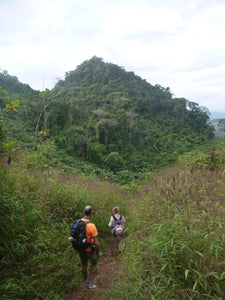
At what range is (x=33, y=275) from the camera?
7.35 ft

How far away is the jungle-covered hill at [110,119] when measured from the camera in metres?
20.1

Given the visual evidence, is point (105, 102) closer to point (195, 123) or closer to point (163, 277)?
point (195, 123)

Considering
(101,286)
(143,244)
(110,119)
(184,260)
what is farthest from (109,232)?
(110,119)

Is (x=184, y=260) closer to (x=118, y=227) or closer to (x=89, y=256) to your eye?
(x=89, y=256)

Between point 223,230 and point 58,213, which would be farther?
point 58,213

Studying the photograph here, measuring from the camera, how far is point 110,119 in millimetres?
23359

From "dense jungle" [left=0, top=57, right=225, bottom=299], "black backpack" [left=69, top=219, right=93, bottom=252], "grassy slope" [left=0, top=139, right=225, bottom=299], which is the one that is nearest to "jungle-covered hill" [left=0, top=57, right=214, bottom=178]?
"dense jungle" [left=0, top=57, right=225, bottom=299]

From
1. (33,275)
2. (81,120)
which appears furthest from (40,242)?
(81,120)

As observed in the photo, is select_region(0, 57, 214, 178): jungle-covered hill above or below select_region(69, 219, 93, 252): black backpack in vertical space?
above

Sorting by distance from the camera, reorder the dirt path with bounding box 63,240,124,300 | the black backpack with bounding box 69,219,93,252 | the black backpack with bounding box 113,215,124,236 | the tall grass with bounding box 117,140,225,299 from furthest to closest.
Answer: the black backpack with bounding box 113,215,124,236 → the black backpack with bounding box 69,219,93,252 → the dirt path with bounding box 63,240,124,300 → the tall grass with bounding box 117,140,225,299

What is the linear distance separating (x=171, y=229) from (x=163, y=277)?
45 centimetres

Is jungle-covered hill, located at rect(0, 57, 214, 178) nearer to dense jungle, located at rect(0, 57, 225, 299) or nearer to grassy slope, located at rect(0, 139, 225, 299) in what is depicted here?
dense jungle, located at rect(0, 57, 225, 299)

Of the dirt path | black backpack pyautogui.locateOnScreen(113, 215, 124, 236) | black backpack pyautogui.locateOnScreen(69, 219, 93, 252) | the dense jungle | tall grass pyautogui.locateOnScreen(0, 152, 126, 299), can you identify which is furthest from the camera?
black backpack pyautogui.locateOnScreen(113, 215, 124, 236)

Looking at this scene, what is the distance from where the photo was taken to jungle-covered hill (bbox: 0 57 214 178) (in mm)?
20125
